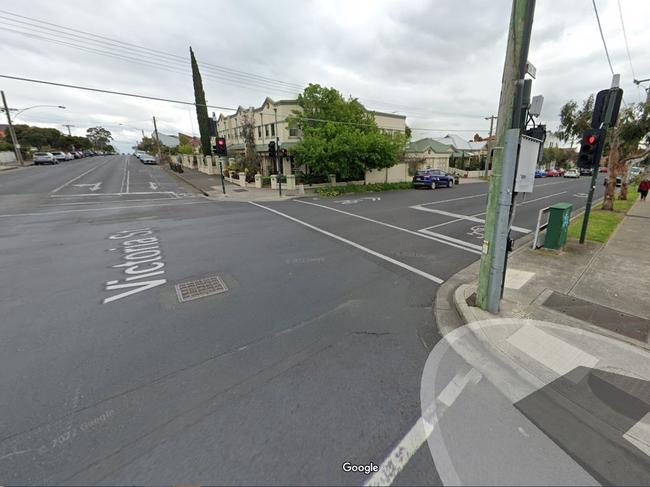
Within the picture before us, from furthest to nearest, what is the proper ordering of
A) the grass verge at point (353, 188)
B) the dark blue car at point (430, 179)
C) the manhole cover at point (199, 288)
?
the dark blue car at point (430, 179)
the grass verge at point (353, 188)
the manhole cover at point (199, 288)

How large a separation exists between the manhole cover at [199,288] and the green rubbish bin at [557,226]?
7850 mm

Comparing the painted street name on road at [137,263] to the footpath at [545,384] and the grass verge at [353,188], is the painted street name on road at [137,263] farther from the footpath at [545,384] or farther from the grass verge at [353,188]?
the grass verge at [353,188]

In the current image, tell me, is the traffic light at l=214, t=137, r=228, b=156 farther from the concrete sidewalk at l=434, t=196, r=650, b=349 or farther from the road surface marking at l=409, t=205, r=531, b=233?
the concrete sidewalk at l=434, t=196, r=650, b=349

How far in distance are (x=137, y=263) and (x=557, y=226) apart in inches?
395

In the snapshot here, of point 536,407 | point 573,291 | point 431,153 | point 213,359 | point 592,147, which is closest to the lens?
point 536,407

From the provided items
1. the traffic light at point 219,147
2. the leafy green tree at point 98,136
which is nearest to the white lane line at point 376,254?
the traffic light at point 219,147

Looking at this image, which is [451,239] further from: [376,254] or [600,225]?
[600,225]

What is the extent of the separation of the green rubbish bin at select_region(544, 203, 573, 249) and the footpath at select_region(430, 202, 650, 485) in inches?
71.4

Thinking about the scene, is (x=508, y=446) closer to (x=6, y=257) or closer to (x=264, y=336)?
(x=264, y=336)

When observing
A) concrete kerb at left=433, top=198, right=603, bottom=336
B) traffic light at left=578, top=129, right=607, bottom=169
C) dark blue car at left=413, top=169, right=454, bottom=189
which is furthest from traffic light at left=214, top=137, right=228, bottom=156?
traffic light at left=578, top=129, right=607, bottom=169

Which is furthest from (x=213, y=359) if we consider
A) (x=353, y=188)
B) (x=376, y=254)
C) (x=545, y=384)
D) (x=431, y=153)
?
(x=431, y=153)

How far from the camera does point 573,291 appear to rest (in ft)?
15.7

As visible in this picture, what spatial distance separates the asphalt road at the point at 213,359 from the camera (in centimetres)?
208

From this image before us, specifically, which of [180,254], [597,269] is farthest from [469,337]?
[180,254]
